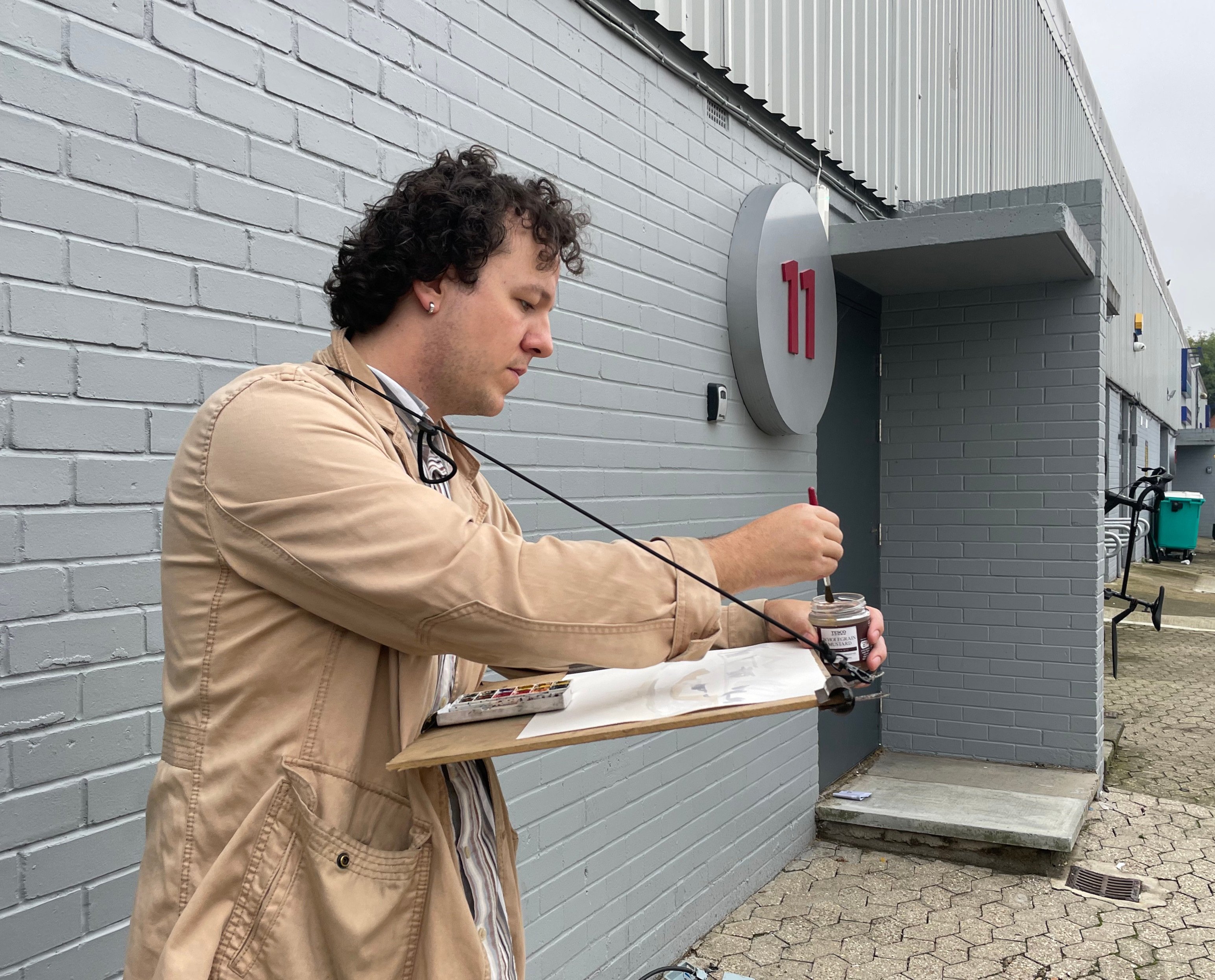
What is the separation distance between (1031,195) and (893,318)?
1.12 m

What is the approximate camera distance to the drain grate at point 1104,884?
15.3ft

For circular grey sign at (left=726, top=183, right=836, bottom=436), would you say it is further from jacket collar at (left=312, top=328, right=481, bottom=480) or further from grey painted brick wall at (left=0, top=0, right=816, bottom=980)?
jacket collar at (left=312, top=328, right=481, bottom=480)

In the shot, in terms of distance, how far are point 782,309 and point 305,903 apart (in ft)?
12.8

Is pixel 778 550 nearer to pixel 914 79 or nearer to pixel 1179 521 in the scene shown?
pixel 914 79

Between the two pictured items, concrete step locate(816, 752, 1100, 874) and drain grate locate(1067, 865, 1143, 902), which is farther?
concrete step locate(816, 752, 1100, 874)

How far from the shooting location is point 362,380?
160cm

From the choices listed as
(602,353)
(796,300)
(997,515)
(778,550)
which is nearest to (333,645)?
(778,550)

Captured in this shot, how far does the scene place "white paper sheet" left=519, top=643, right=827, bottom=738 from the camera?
4.44 feet

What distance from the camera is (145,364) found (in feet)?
6.76

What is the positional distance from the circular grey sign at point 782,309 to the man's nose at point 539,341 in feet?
9.31

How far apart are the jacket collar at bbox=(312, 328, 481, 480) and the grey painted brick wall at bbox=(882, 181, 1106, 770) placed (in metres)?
5.57

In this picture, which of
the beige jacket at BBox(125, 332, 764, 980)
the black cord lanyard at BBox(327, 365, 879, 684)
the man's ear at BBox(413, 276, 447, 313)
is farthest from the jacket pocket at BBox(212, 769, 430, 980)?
the man's ear at BBox(413, 276, 447, 313)

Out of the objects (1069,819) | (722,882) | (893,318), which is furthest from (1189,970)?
(893,318)

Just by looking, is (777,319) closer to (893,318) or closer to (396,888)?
(893,318)
